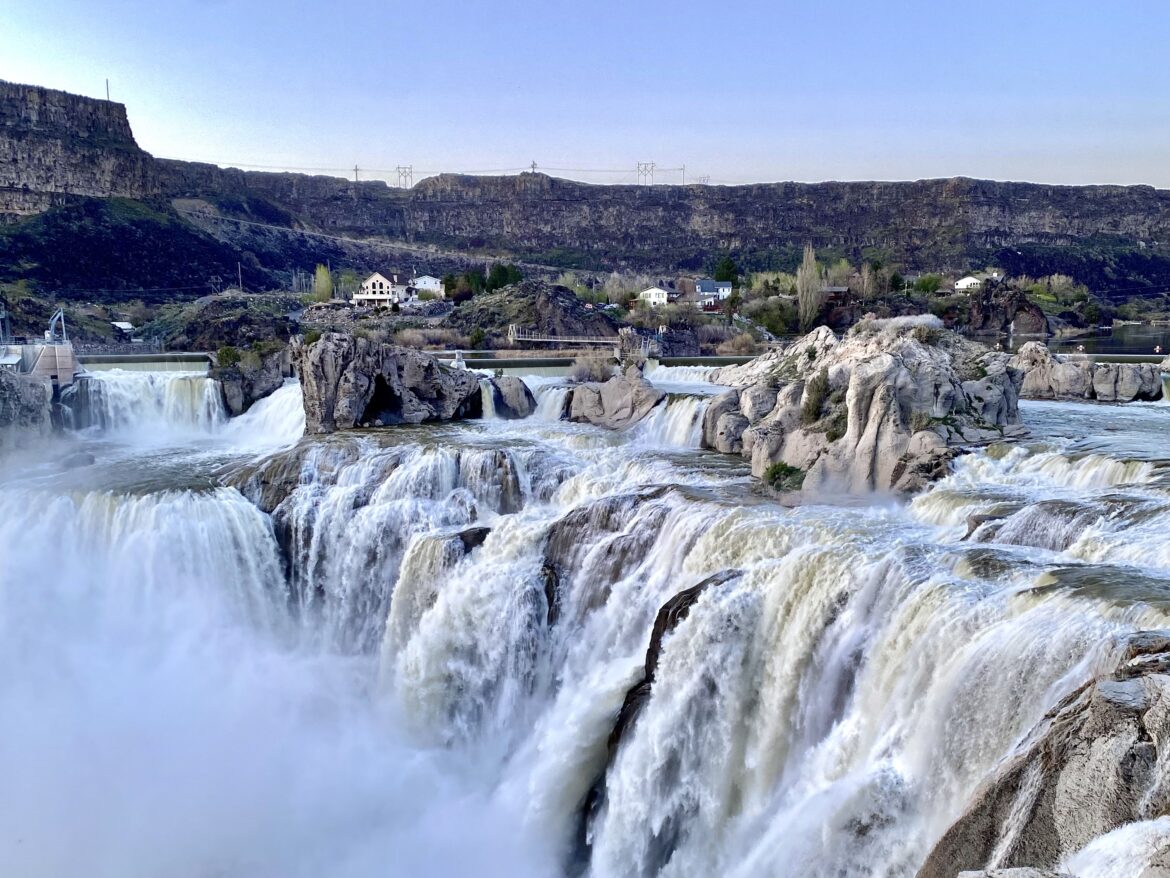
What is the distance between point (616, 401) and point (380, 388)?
23.7 feet

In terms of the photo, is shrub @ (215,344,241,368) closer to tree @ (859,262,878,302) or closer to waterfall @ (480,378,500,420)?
waterfall @ (480,378,500,420)

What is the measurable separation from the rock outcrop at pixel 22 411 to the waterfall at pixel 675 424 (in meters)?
17.8

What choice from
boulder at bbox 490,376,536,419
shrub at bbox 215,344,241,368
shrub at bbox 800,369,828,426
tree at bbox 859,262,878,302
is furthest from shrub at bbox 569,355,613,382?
tree at bbox 859,262,878,302

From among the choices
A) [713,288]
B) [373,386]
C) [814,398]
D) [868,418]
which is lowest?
[373,386]

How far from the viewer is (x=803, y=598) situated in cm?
1199

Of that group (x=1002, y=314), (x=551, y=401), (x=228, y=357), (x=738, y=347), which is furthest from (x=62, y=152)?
(x=1002, y=314)

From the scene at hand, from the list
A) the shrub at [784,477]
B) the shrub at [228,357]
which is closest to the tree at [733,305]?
the shrub at [228,357]

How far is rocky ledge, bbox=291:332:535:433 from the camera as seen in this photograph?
26156 mm

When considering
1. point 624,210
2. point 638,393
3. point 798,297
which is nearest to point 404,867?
point 638,393

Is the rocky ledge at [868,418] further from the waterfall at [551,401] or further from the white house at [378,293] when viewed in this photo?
the white house at [378,293]

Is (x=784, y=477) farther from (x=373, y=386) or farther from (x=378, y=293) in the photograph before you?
(x=378, y=293)

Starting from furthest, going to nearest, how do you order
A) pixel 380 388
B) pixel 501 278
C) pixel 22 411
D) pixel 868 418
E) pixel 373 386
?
1. pixel 501 278
2. pixel 380 388
3. pixel 373 386
4. pixel 22 411
5. pixel 868 418

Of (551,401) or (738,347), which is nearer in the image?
(551,401)

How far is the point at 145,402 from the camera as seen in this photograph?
30828 mm
